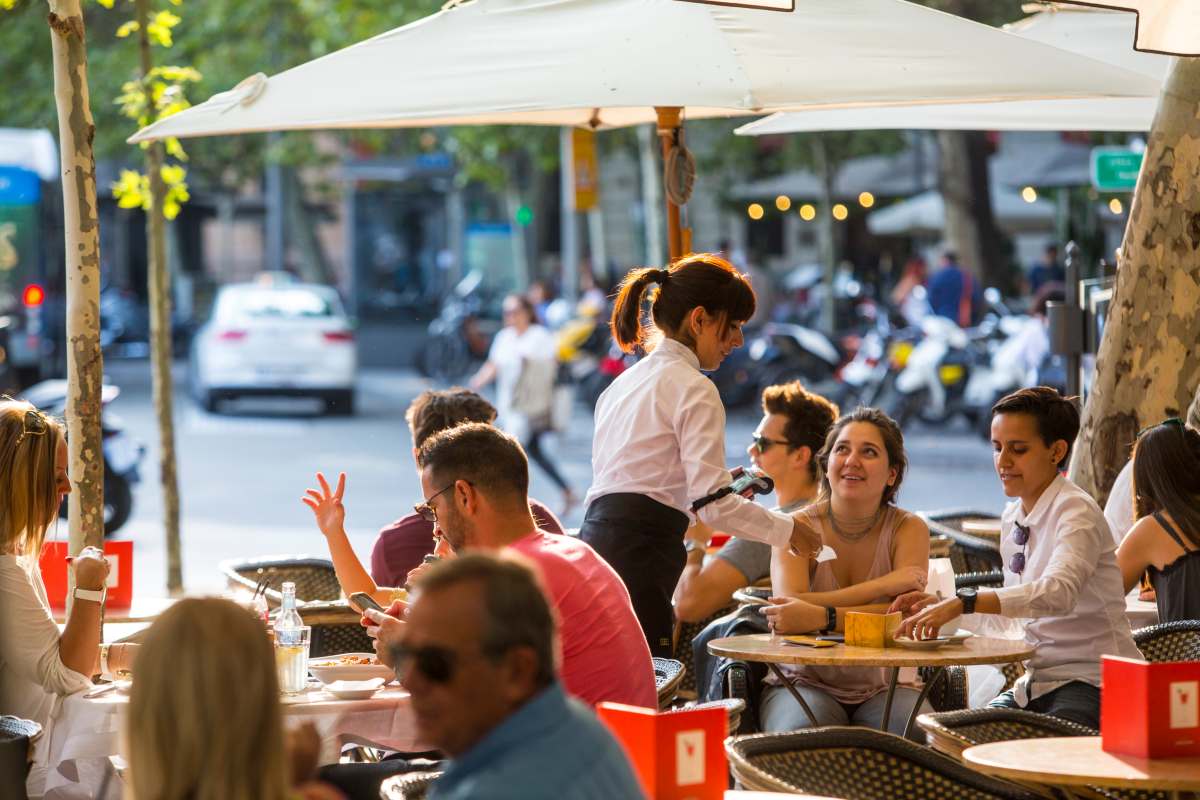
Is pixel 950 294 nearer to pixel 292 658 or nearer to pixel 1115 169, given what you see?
pixel 1115 169

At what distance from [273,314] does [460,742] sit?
70.8ft

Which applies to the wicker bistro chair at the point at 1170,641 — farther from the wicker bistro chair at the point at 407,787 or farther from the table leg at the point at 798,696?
the wicker bistro chair at the point at 407,787

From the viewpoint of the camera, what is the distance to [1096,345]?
929cm

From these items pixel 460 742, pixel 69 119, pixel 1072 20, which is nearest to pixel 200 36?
pixel 1072 20

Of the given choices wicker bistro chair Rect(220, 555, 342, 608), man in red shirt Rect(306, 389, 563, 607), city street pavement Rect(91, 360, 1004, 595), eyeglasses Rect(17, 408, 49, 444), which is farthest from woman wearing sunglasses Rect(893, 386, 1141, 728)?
city street pavement Rect(91, 360, 1004, 595)

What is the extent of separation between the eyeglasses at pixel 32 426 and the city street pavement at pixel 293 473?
19.0 ft

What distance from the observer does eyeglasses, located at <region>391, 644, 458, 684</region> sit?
2445mm

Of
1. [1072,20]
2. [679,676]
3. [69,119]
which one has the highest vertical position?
[1072,20]

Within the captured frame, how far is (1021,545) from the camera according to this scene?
5.56 meters

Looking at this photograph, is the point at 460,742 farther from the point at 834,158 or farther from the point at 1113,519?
Result: the point at 834,158

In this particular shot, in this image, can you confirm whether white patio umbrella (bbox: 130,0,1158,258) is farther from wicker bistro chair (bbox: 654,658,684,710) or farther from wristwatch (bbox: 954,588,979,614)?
wicker bistro chair (bbox: 654,658,684,710)

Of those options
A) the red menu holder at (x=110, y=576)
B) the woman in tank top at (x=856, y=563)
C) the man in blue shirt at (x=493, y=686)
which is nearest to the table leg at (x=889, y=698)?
the woman in tank top at (x=856, y=563)

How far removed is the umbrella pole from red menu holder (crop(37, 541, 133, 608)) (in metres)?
2.39

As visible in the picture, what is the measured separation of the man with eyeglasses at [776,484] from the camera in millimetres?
6621
